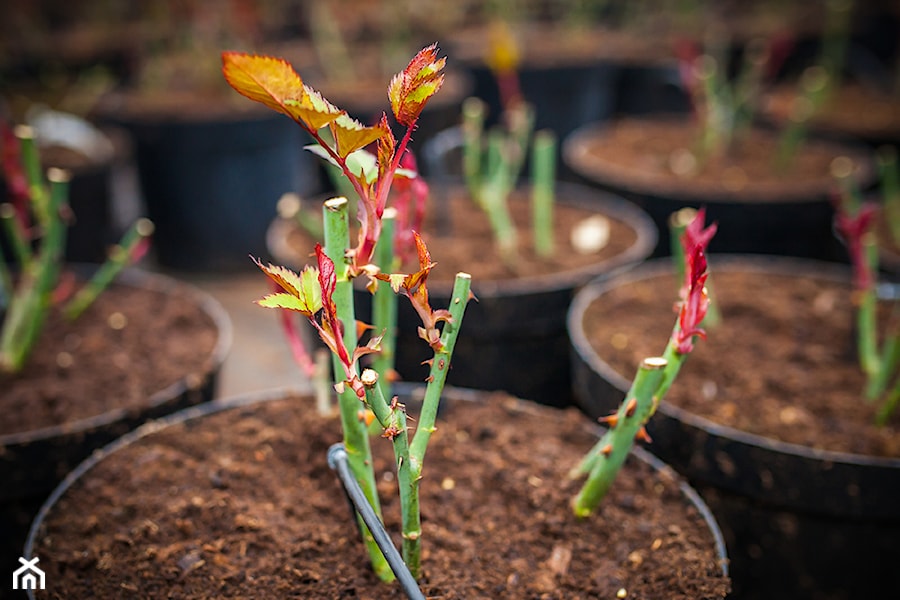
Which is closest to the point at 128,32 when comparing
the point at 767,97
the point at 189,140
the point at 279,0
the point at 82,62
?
the point at 82,62

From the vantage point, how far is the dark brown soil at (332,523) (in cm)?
79

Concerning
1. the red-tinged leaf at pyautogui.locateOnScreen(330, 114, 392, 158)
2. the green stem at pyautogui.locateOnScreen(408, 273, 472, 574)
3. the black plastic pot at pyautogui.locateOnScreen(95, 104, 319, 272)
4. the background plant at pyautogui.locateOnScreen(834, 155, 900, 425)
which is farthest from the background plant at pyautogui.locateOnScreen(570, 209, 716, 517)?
the black plastic pot at pyautogui.locateOnScreen(95, 104, 319, 272)

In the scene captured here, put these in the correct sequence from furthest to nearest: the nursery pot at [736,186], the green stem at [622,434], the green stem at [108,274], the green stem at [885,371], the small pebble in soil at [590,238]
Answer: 1. the nursery pot at [736,186]
2. the small pebble in soil at [590,238]
3. the green stem at [108,274]
4. the green stem at [885,371]
5. the green stem at [622,434]

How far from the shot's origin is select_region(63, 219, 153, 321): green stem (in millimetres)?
1281

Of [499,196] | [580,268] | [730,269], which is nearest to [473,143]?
[499,196]

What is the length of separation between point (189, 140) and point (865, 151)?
1952 mm

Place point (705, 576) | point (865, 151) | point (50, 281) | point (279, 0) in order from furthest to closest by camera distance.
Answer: point (279, 0), point (865, 151), point (50, 281), point (705, 576)

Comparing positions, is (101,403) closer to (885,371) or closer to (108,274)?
(108,274)

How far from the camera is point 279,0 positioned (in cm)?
449

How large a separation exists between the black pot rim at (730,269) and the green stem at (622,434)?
23 centimetres

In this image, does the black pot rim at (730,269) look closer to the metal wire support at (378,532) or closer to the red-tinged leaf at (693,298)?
the red-tinged leaf at (693,298)

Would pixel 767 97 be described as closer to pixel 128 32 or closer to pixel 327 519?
pixel 327 519

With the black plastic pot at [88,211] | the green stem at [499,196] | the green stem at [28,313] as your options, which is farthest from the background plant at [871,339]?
the black plastic pot at [88,211]

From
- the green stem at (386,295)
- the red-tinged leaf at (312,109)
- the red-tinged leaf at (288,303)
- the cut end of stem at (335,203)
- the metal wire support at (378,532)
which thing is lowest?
the metal wire support at (378,532)
